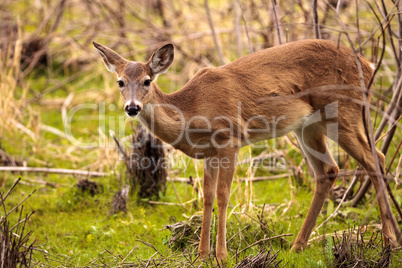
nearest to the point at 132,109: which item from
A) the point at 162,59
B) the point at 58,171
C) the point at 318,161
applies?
the point at 162,59

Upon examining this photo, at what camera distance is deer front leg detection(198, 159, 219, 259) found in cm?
481

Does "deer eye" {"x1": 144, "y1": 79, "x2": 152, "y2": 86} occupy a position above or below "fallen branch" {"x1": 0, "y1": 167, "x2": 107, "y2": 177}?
above

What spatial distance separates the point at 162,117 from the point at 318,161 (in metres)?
1.75

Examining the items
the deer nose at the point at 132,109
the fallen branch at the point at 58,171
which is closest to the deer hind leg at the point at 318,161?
the deer nose at the point at 132,109

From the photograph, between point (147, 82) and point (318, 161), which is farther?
point (318, 161)

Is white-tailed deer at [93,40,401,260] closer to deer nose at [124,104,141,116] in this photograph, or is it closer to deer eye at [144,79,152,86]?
deer eye at [144,79,152,86]

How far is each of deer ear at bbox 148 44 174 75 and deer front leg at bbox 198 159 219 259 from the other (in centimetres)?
99

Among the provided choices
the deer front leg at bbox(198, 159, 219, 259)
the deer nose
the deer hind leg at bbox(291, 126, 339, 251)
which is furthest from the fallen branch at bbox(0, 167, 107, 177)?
the deer hind leg at bbox(291, 126, 339, 251)

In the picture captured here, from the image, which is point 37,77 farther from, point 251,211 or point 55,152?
point 251,211

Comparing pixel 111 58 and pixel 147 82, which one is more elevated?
pixel 111 58

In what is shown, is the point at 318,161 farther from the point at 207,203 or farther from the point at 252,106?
the point at 207,203

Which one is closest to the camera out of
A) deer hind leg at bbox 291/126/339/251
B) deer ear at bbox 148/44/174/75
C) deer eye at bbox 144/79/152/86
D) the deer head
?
the deer head

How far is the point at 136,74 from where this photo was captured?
468 cm

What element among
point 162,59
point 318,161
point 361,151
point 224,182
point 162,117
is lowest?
point 224,182
